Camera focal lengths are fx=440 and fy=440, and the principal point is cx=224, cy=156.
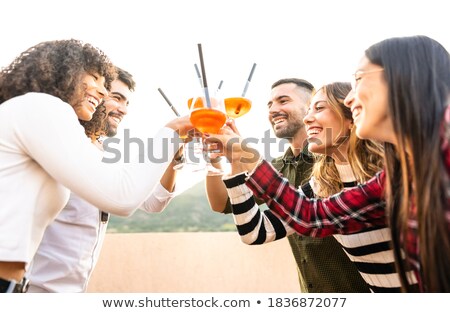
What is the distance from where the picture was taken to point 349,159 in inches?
67.2

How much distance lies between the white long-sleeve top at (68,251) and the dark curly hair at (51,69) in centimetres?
53

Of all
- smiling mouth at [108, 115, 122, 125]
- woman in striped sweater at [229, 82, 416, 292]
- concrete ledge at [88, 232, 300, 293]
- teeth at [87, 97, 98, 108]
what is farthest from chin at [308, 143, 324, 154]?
concrete ledge at [88, 232, 300, 293]

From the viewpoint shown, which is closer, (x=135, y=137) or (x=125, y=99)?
(x=135, y=137)

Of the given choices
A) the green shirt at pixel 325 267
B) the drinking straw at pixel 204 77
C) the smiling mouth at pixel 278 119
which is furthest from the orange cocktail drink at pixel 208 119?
the smiling mouth at pixel 278 119

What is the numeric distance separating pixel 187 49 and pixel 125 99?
739mm

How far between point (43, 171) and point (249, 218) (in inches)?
27.1

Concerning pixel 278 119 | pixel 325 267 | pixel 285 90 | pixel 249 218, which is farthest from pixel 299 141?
Answer: pixel 249 218

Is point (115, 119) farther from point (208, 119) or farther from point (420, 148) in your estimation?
point (420, 148)

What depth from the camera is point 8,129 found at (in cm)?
112

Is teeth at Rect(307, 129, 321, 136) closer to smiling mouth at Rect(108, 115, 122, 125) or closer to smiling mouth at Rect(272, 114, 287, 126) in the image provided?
smiling mouth at Rect(272, 114, 287, 126)

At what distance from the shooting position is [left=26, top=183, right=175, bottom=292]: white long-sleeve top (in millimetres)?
1644

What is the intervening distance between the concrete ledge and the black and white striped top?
294cm
